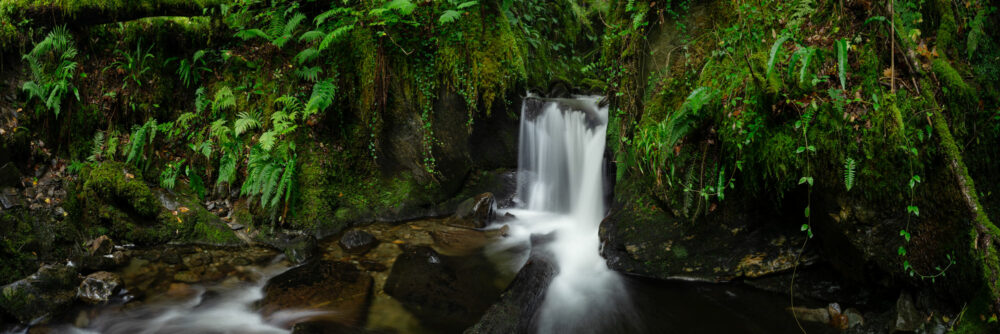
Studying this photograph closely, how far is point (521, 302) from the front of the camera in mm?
3834

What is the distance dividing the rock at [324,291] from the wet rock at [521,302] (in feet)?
3.83

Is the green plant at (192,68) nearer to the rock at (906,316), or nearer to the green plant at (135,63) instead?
the green plant at (135,63)

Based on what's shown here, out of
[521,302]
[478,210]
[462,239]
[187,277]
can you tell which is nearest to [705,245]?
[521,302]

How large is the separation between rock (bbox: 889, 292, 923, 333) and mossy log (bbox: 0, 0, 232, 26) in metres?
7.80

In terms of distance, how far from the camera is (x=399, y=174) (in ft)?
21.6

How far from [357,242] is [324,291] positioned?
1.16 meters

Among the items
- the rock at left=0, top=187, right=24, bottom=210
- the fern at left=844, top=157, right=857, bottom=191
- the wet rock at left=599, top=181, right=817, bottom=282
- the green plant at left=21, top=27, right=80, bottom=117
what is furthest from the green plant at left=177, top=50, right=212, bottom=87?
the fern at left=844, top=157, right=857, bottom=191

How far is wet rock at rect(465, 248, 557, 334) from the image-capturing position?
11.3 ft

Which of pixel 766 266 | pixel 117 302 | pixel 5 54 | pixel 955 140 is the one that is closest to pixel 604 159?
pixel 766 266

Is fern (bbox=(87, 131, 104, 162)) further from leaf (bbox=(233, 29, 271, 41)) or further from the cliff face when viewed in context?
the cliff face

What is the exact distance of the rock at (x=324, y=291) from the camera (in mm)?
3877

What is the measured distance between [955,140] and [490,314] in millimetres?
3443

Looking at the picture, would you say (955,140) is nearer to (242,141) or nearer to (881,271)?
(881,271)

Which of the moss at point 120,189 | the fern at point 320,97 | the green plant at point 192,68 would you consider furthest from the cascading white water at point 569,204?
the green plant at point 192,68
